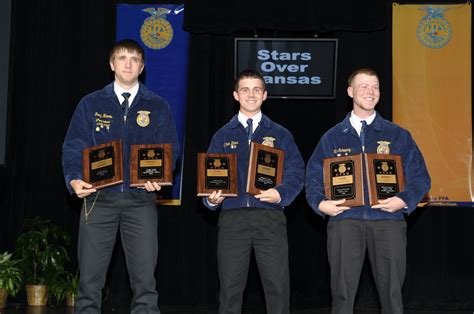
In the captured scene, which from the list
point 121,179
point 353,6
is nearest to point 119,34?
point 353,6

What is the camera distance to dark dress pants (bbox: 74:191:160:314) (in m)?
4.03

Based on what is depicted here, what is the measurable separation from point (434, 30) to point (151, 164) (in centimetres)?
421

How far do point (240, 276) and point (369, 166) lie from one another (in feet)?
3.65

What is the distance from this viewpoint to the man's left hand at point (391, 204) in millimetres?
4074

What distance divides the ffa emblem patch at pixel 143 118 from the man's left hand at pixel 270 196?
87 cm

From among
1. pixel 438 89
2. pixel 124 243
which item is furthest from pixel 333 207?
pixel 438 89

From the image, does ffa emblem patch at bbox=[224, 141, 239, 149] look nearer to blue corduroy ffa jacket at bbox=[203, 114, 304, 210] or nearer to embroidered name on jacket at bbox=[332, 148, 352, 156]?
blue corduroy ffa jacket at bbox=[203, 114, 304, 210]

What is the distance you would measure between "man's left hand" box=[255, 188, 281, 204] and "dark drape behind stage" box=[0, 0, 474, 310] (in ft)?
8.91

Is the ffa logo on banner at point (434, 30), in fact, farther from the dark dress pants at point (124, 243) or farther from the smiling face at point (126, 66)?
the dark dress pants at point (124, 243)

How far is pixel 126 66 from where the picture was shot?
430 cm

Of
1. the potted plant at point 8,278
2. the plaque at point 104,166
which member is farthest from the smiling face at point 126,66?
the potted plant at point 8,278

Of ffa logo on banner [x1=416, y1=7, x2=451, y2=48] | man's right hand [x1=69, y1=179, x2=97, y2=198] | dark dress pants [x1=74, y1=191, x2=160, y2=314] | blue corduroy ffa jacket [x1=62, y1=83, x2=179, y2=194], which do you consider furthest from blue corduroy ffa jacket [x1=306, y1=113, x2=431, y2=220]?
ffa logo on banner [x1=416, y1=7, x2=451, y2=48]

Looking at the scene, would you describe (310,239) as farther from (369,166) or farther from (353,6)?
(369,166)

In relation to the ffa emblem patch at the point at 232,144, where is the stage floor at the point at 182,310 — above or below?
below
